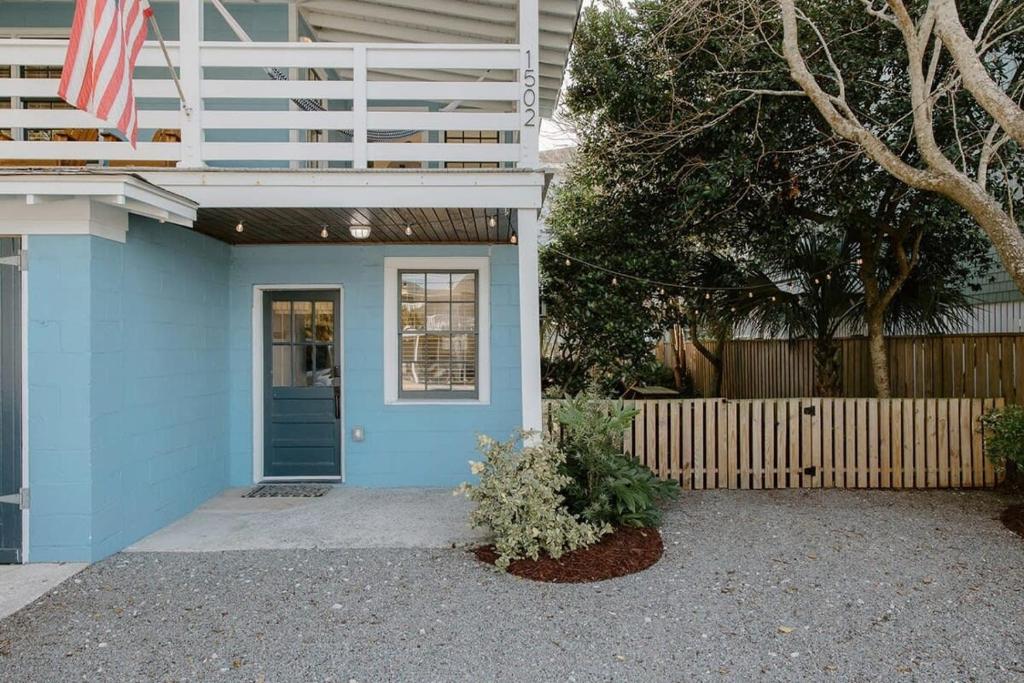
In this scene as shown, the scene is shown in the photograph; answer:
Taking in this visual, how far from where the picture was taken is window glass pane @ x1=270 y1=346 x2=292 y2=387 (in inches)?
261

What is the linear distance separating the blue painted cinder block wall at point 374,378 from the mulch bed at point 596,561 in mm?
1967

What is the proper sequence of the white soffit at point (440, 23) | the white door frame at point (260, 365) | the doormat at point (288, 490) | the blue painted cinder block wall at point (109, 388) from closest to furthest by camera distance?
the blue painted cinder block wall at point (109, 388), the doormat at point (288, 490), the white soffit at point (440, 23), the white door frame at point (260, 365)

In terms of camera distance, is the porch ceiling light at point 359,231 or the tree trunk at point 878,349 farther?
the tree trunk at point 878,349

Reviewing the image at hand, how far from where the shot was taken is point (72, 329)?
4328 mm

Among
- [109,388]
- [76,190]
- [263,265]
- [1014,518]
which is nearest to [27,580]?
[109,388]

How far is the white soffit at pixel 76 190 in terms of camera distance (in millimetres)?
4078

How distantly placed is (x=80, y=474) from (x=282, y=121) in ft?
9.92

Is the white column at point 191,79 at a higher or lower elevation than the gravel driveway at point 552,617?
higher

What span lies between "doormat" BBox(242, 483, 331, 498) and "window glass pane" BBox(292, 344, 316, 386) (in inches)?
42.3

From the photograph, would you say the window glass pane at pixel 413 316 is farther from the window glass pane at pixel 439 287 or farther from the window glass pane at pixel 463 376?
the window glass pane at pixel 463 376

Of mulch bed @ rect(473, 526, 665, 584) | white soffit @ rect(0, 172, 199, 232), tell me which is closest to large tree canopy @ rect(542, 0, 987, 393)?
mulch bed @ rect(473, 526, 665, 584)

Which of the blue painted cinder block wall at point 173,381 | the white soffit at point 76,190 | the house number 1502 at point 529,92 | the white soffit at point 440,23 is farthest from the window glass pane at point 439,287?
the white soffit at point 76,190

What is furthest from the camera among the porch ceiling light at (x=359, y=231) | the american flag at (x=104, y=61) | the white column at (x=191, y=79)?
the porch ceiling light at (x=359, y=231)

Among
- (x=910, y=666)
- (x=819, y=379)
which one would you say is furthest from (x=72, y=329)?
(x=819, y=379)
